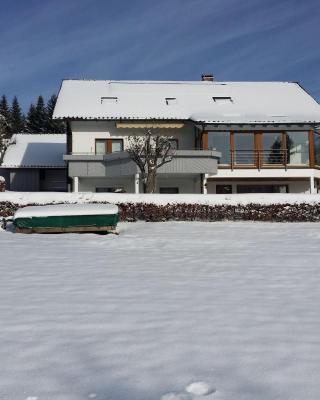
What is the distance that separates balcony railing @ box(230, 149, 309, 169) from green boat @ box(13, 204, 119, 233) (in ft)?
45.9

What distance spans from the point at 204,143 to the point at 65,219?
13917mm

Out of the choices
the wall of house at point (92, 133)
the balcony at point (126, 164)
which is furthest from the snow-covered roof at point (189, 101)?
the balcony at point (126, 164)

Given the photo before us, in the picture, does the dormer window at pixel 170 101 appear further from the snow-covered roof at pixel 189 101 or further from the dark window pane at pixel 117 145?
the dark window pane at pixel 117 145

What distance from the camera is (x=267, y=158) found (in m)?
26.2

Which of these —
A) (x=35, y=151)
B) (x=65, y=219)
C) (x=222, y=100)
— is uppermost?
(x=222, y=100)

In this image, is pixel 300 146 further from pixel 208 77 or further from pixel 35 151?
pixel 35 151

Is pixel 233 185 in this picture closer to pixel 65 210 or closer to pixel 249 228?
pixel 249 228

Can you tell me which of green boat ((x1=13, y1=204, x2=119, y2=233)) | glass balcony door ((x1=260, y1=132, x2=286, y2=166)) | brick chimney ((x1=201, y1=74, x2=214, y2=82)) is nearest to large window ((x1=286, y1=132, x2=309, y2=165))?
glass balcony door ((x1=260, y1=132, x2=286, y2=166))

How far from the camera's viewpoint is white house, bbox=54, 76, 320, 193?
81.3 feet

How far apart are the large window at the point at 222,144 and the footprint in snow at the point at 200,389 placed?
23119 millimetres

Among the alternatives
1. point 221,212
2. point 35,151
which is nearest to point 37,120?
point 35,151

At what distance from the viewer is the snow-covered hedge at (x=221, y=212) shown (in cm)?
1658

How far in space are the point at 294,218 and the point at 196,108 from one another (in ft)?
43.3

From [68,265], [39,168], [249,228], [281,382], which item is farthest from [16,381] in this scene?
[39,168]
